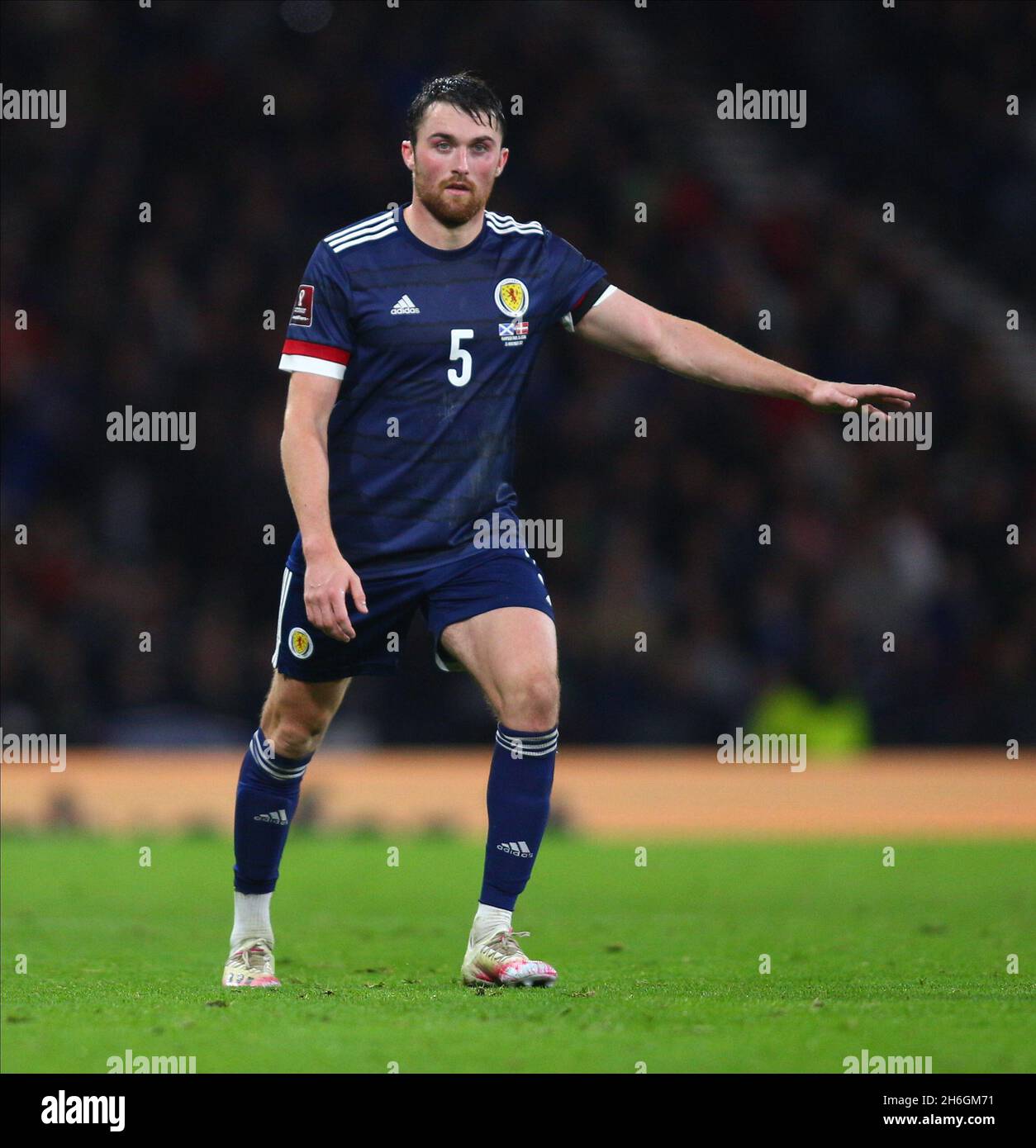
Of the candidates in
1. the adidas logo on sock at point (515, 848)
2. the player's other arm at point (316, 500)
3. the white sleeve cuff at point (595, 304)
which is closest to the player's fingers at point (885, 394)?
the white sleeve cuff at point (595, 304)

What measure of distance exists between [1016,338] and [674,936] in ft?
40.9

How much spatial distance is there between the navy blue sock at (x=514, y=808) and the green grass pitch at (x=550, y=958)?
1.14ft

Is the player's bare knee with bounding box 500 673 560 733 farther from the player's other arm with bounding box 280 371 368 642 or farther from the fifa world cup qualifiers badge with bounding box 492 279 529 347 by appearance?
the fifa world cup qualifiers badge with bounding box 492 279 529 347

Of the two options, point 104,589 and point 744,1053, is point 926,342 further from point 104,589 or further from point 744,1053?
point 744,1053

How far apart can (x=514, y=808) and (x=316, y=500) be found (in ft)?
3.53

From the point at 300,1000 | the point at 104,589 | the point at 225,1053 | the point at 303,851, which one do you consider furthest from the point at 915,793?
the point at 225,1053

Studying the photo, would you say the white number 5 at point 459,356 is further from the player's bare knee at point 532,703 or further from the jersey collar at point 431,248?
the player's bare knee at point 532,703

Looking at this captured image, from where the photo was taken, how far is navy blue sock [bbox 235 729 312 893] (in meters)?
6.48

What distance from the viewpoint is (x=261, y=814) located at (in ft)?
21.4

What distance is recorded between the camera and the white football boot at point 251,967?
6.12 metres

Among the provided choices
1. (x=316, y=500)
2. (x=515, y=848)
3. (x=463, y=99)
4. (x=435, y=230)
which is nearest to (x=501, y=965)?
(x=515, y=848)

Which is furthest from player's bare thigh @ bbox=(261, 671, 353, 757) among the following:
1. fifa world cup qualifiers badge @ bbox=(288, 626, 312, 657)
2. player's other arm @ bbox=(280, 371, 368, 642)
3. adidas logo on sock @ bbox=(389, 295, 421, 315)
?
adidas logo on sock @ bbox=(389, 295, 421, 315)

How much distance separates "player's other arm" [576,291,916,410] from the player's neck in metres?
0.48

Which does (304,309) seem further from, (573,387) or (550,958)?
(573,387)
